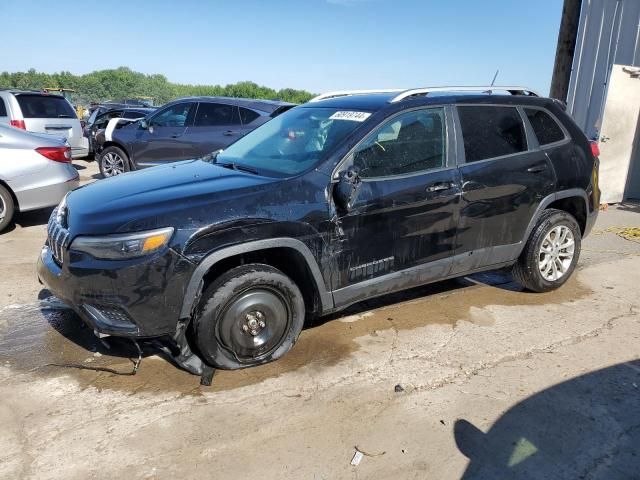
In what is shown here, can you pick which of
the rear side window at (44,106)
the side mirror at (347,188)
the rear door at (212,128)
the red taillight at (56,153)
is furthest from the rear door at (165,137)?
the side mirror at (347,188)

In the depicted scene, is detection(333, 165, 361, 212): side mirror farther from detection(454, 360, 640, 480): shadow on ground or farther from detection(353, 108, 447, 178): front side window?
detection(454, 360, 640, 480): shadow on ground

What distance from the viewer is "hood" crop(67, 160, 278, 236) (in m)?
3.06

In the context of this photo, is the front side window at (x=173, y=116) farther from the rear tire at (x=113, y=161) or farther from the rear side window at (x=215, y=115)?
the rear tire at (x=113, y=161)

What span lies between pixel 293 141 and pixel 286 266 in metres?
1.04

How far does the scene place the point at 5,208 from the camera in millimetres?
6570

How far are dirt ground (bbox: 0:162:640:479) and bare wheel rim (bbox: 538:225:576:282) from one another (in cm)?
40

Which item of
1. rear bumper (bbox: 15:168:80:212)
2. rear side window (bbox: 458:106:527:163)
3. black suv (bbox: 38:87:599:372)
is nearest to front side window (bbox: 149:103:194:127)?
rear bumper (bbox: 15:168:80:212)

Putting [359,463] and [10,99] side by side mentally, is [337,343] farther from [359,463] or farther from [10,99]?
[10,99]

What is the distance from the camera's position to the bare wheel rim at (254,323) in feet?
10.8

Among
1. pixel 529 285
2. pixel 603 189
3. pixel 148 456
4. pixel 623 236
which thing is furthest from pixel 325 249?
pixel 603 189

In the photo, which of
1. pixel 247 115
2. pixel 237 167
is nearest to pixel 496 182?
pixel 237 167

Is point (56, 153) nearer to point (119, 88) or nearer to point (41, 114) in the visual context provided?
point (41, 114)

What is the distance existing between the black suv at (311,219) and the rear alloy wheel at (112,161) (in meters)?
6.56

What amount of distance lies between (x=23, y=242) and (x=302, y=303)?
4.41m
